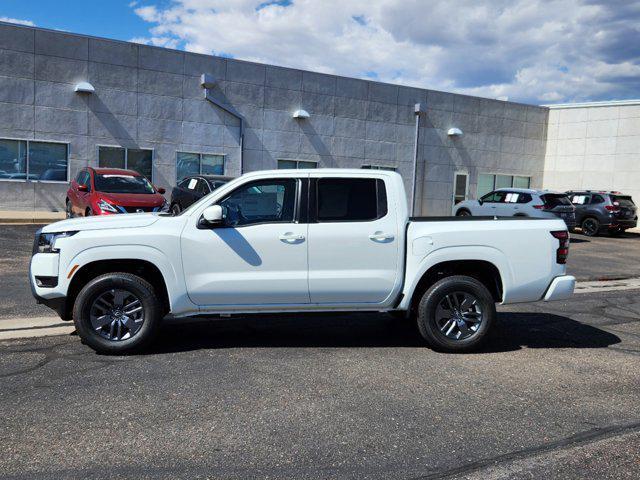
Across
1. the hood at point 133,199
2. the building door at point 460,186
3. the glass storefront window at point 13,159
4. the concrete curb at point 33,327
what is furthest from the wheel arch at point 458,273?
the building door at point 460,186

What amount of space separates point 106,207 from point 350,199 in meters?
8.79

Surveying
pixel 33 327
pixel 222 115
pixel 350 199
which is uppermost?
pixel 222 115

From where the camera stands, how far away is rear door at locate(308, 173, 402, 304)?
19.2 feet

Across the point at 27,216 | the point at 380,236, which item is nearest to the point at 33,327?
the point at 380,236

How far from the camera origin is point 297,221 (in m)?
5.90

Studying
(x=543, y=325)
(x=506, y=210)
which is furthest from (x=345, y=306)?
(x=506, y=210)

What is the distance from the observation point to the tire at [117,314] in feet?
18.4

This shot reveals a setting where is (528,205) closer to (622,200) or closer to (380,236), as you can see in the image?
(622,200)

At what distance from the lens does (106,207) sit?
13.2 m

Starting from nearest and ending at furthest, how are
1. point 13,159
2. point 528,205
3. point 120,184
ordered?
point 120,184, point 528,205, point 13,159

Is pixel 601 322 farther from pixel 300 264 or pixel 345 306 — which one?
pixel 300 264

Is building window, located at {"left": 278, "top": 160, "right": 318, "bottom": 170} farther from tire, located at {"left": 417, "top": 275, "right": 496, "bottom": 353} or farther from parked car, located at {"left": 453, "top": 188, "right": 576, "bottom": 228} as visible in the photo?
tire, located at {"left": 417, "top": 275, "right": 496, "bottom": 353}

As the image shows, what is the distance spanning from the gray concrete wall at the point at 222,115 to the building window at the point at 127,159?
228 millimetres

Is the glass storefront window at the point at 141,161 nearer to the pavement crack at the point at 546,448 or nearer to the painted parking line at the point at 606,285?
the painted parking line at the point at 606,285
